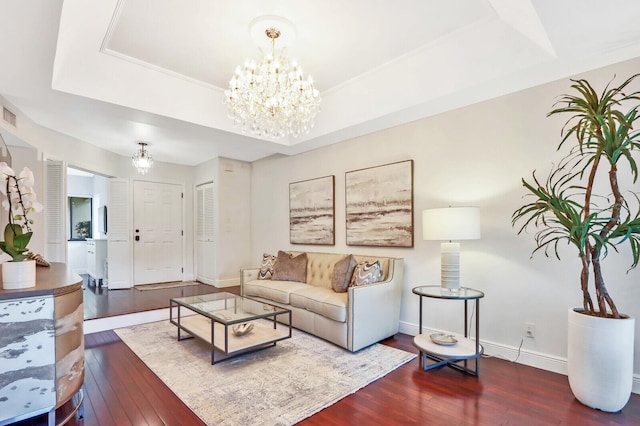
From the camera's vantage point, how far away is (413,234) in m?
3.68

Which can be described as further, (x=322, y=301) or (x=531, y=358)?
(x=322, y=301)

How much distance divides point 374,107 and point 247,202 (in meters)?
3.59

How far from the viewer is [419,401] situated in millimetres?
2258

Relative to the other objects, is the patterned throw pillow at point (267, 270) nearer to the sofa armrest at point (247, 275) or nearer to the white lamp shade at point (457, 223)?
the sofa armrest at point (247, 275)

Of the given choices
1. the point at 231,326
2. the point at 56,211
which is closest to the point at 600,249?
the point at 231,326

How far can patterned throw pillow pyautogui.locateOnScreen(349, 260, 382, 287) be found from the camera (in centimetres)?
345

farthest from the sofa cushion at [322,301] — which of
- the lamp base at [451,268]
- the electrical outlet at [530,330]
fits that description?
the electrical outlet at [530,330]

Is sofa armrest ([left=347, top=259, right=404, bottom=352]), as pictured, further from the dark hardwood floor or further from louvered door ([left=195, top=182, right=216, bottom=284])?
louvered door ([left=195, top=182, right=216, bottom=284])

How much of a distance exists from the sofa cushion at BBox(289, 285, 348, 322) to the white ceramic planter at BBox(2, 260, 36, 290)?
7.58 ft

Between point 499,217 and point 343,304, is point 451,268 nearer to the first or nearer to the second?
point 499,217

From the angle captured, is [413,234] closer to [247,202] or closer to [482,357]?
[482,357]

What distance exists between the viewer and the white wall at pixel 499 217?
8.75ft

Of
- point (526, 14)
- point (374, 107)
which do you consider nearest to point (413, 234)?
point (374, 107)

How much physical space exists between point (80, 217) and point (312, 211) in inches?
259
